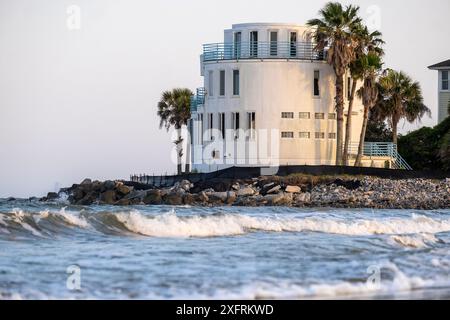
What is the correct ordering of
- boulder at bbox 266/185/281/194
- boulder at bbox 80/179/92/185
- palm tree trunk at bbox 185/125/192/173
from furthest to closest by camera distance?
palm tree trunk at bbox 185/125/192/173 < boulder at bbox 80/179/92/185 < boulder at bbox 266/185/281/194

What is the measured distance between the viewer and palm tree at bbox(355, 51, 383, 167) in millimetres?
56844

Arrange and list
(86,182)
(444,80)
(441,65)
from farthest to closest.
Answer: (444,80) → (441,65) → (86,182)

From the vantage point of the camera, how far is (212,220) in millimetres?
28531

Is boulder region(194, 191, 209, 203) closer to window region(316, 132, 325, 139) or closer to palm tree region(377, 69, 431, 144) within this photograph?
window region(316, 132, 325, 139)

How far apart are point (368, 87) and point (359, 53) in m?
1.91

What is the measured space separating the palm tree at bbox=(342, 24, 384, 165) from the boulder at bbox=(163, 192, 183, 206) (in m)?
9.76

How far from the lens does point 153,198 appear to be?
51.1 m

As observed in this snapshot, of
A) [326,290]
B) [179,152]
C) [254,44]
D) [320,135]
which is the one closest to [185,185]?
[320,135]

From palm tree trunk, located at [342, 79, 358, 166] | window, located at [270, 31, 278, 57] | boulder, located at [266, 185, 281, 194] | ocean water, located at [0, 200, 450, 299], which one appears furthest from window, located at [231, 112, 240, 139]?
ocean water, located at [0, 200, 450, 299]

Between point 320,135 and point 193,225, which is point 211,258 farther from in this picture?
point 320,135

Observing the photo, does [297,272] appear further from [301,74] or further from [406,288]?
[301,74]

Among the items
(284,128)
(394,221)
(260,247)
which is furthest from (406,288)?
(284,128)

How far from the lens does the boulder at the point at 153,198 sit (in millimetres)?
50781

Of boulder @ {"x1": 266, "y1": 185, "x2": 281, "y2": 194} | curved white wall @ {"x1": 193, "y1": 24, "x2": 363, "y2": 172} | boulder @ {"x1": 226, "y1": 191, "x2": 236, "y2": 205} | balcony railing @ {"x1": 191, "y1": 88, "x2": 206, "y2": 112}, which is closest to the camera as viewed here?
boulder @ {"x1": 226, "y1": 191, "x2": 236, "y2": 205}
